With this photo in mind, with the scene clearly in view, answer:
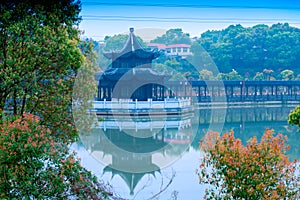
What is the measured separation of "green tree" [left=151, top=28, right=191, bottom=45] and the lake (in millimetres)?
36259

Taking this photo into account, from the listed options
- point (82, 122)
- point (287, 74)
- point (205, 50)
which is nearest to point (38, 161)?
point (82, 122)

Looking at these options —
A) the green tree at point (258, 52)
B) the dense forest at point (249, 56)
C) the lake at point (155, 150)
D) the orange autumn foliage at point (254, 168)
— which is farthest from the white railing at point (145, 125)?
the green tree at point (258, 52)

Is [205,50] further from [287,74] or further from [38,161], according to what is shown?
[38,161]

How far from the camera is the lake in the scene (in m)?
10.9

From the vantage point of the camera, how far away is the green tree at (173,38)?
6834 centimetres

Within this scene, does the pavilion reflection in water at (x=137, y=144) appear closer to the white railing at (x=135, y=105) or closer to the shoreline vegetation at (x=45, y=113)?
the white railing at (x=135, y=105)

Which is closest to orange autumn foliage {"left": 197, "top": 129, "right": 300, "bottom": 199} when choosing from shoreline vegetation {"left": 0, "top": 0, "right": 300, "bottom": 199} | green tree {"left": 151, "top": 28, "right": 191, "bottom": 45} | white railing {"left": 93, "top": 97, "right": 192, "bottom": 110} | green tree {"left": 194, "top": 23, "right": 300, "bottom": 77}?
shoreline vegetation {"left": 0, "top": 0, "right": 300, "bottom": 199}

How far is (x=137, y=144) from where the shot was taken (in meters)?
19.4

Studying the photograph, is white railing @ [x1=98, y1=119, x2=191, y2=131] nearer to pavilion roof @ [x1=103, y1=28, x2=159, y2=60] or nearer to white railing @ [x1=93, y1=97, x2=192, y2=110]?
white railing @ [x1=93, y1=97, x2=192, y2=110]

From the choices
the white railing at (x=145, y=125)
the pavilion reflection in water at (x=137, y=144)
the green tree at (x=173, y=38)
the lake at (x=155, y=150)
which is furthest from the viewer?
the green tree at (x=173, y=38)

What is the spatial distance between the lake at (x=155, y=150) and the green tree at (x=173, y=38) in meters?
36.3

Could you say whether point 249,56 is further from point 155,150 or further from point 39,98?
point 39,98

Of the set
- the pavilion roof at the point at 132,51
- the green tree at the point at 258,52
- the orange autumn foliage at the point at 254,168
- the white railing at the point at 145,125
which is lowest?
the white railing at the point at 145,125

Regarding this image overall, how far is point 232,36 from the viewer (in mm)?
61812
